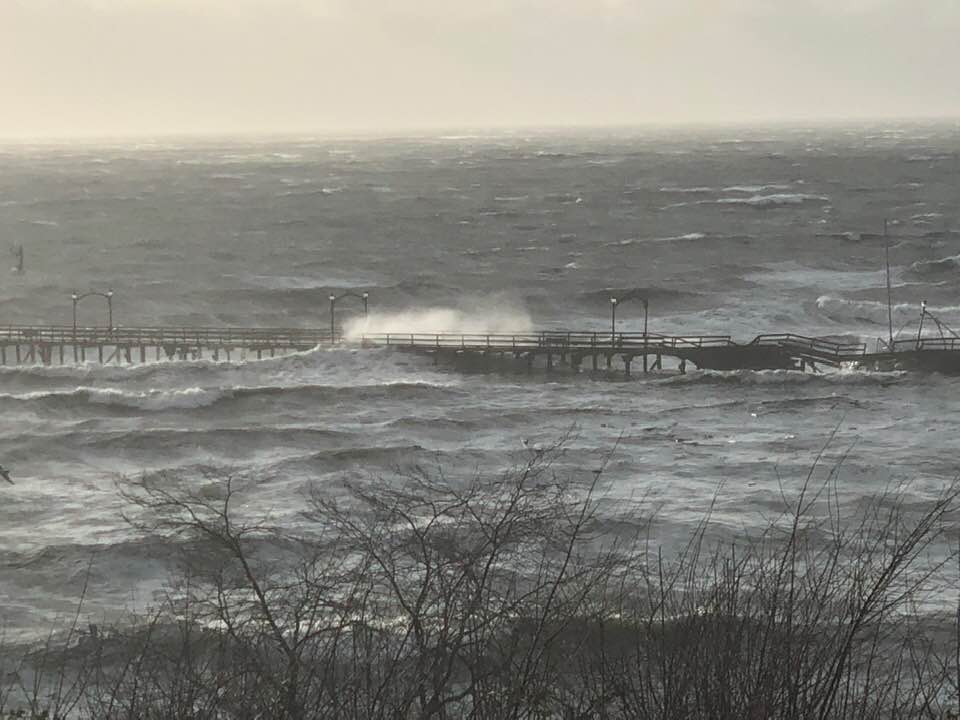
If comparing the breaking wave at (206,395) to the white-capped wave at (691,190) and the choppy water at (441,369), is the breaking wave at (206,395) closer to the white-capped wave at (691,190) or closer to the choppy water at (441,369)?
the choppy water at (441,369)

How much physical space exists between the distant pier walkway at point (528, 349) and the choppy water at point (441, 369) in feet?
6.27

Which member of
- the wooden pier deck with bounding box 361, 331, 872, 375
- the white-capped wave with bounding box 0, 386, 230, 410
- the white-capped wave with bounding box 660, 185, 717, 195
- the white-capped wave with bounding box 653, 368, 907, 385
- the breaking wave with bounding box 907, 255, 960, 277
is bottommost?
the white-capped wave with bounding box 0, 386, 230, 410

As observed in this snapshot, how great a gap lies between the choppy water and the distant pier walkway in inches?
75.3

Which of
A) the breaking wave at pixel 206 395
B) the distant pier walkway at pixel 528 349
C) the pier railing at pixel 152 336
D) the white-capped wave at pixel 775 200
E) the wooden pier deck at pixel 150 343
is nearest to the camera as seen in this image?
the breaking wave at pixel 206 395

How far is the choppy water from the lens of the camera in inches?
1740

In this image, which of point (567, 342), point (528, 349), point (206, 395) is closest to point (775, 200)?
point (567, 342)

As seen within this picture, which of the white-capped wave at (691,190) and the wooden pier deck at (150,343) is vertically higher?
→ the white-capped wave at (691,190)

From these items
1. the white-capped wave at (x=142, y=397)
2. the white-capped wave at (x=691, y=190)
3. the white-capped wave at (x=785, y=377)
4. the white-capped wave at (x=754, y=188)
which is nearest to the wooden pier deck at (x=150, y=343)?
the white-capped wave at (x=142, y=397)

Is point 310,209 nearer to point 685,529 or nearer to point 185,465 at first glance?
point 185,465

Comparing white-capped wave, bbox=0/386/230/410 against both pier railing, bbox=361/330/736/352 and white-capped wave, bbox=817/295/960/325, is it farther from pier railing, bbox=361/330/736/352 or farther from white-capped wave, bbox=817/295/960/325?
white-capped wave, bbox=817/295/960/325

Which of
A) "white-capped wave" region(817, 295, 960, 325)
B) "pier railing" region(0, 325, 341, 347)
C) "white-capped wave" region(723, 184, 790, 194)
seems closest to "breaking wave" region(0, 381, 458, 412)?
"pier railing" region(0, 325, 341, 347)

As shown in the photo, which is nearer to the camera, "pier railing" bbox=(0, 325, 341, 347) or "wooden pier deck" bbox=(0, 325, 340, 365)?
"wooden pier deck" bbox=(0, 325, 340, 365)

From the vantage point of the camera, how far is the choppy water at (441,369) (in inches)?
1740

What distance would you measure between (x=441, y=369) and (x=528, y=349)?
4.40 meters
